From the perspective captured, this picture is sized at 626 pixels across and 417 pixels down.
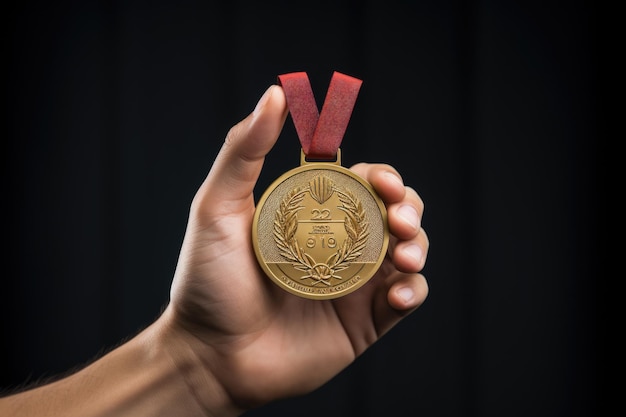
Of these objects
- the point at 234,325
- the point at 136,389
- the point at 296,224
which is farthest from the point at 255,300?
the point at 136,389

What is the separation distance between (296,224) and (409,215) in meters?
0.23

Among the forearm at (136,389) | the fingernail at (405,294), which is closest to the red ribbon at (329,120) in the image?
the fingernail at (405,294)

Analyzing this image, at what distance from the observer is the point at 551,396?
2.41m

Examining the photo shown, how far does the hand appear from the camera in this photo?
139cm

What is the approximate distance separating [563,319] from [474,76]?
0.87m

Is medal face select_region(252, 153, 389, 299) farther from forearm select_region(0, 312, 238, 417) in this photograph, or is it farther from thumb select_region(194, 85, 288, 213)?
forearm select_region(0, 312, 238, 417)

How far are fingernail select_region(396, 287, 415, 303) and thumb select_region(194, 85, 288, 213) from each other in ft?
1.20

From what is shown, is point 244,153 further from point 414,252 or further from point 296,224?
point 414,252

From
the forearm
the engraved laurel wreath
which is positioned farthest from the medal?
the forearm

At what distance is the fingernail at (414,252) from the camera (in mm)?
1434

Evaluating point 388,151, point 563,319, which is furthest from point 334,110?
point 563,319

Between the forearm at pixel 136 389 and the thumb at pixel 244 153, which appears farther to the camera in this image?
the forearm at pixel 136 389

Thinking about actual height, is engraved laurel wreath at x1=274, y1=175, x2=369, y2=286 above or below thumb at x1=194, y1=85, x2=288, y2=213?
below

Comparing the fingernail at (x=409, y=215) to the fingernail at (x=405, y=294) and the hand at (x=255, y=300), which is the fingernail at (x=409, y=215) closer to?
the hand at (x=255, y=300)
